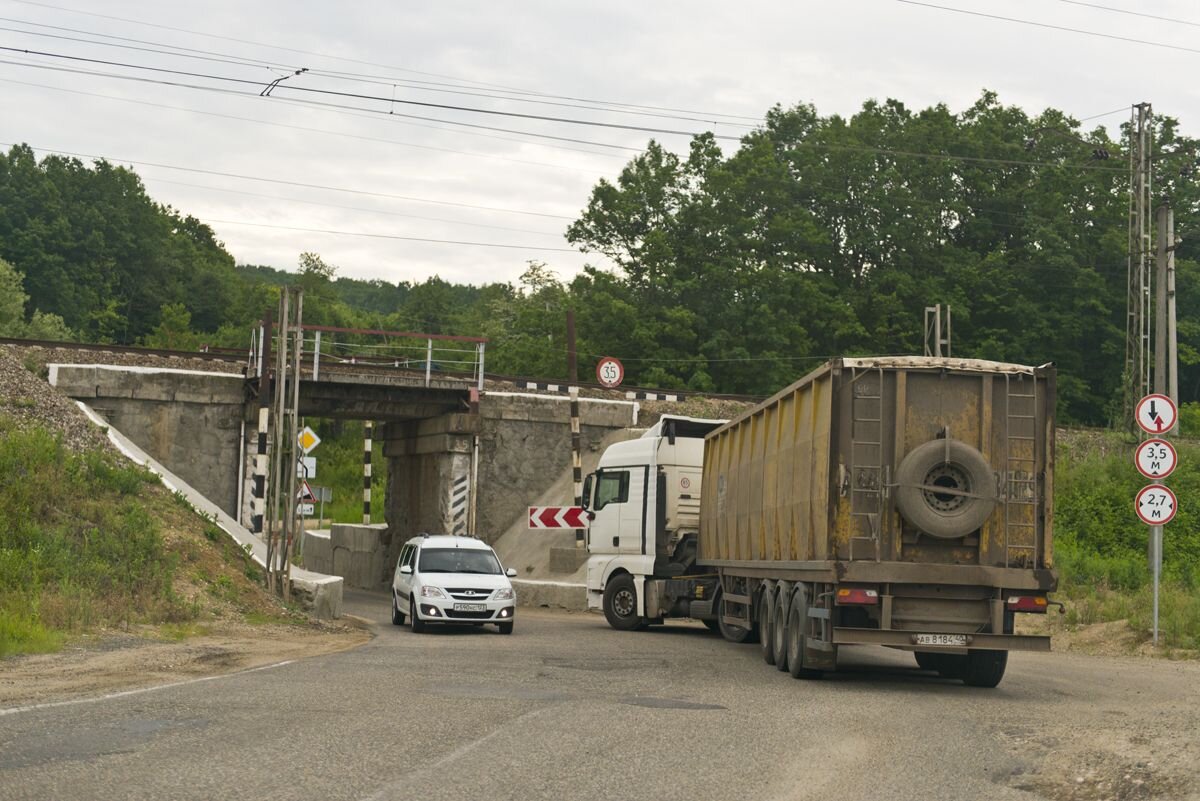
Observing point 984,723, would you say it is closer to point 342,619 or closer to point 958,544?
point 958,544

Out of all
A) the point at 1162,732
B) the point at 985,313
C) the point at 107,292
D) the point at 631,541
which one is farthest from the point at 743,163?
the point at 1162,732

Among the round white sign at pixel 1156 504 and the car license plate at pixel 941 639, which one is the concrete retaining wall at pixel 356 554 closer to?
the round white sign at pixel 1156 504

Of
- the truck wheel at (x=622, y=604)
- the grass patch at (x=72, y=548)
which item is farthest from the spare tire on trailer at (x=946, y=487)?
the truck wheel at (x=622, y=604)

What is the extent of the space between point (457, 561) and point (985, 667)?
37.8 feet

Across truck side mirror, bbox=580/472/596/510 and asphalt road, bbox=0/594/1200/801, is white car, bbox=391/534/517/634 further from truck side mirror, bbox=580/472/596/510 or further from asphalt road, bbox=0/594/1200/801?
asphalt road, bbox=0/594/1200/801

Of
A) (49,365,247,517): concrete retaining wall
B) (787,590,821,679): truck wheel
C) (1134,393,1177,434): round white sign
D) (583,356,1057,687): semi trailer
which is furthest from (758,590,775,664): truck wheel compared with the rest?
(49,365,247,517): concrete retaining wall

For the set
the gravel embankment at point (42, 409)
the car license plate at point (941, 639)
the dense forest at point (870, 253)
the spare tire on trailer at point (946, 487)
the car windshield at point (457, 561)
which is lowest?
the car license plate at point (941, 639)

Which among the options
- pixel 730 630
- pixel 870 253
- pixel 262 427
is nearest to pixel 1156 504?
pixel 730 630

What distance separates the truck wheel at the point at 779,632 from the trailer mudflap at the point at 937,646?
205 centimetres

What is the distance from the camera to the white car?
23.9 metres

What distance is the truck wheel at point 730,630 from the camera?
2261 cm

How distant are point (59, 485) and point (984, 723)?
1773 cm

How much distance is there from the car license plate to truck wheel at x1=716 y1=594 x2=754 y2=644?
6.97m

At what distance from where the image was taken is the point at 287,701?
12.3m
